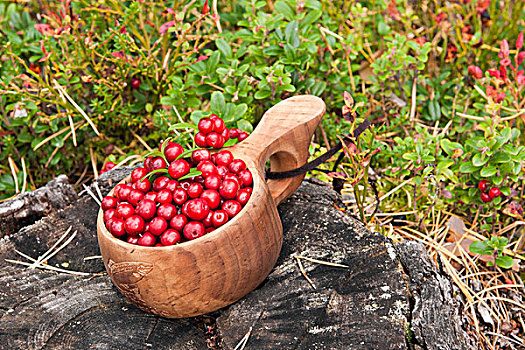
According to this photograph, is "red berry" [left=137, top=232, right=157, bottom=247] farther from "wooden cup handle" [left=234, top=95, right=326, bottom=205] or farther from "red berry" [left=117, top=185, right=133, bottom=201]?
"wooden cup handle" [left=234, top=95, right=326, bottom=205]

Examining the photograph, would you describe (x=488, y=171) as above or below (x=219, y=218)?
below

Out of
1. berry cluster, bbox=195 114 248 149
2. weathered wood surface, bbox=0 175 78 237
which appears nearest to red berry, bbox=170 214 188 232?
berry cluster, bbox=195 114 248 149

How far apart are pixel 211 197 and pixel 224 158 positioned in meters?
0.16

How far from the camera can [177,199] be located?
4.08 ft

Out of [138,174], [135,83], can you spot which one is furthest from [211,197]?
[135,83]

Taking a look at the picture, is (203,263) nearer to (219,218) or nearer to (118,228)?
(219,218)

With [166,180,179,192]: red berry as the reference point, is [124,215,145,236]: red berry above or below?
below

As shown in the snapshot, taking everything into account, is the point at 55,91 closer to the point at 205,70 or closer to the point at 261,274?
the point at 205,70

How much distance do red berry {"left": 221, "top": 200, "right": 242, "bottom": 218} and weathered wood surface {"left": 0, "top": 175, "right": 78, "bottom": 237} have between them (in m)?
0.73

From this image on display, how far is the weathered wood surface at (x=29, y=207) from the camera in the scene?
156 cm

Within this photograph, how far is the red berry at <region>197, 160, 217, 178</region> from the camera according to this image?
1287 mm

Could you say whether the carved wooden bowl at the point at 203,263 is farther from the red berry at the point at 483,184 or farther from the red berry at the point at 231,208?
the red berry at the point at 483,184

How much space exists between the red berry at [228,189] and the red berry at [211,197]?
0.02m

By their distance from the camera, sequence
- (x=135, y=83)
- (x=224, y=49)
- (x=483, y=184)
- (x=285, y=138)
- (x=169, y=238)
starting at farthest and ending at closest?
(x=135, y=83) < (x=224, y=49) < (x=483, y=184) < (x=285, y=138) < (x=169, y=238)
